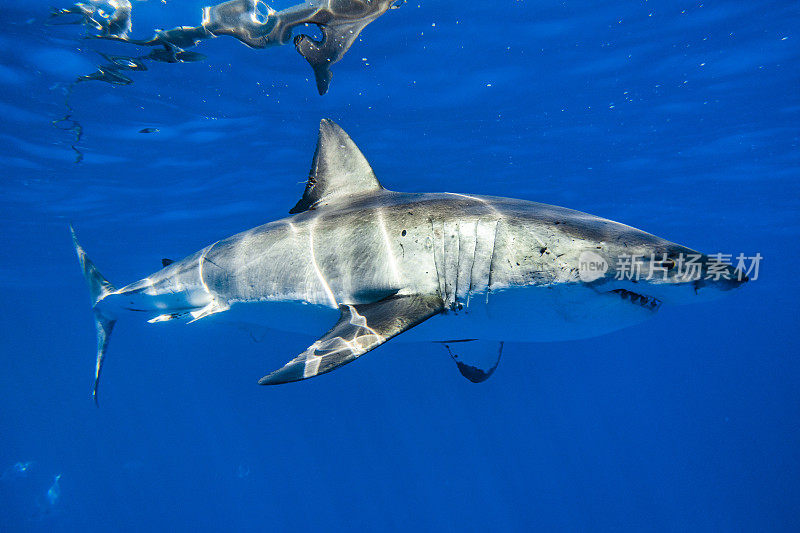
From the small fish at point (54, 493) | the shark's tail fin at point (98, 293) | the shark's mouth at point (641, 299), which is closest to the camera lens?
the shark's mouth at point (641, 299)

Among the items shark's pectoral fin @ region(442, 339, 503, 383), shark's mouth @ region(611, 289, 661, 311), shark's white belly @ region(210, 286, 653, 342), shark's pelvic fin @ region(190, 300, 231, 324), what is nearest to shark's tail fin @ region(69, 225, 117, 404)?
shark's pelvic fin @ region(190, 300, 231, 324)

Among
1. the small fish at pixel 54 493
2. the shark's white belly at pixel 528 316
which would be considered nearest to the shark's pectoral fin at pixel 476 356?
the shark's white belly at pixel 528 316

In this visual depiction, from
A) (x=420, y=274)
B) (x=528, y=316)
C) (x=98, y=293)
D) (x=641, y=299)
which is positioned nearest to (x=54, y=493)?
(x=98, y=293)

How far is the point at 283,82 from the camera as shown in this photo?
11188 millimetres

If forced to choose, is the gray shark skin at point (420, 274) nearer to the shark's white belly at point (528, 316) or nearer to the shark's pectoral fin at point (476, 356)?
the shark's white belly at point (528, 316)

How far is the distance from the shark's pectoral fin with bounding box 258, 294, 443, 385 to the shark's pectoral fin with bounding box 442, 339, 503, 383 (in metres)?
1.93

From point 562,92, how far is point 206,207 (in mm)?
15339

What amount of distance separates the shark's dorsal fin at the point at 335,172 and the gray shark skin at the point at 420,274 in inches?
0.5

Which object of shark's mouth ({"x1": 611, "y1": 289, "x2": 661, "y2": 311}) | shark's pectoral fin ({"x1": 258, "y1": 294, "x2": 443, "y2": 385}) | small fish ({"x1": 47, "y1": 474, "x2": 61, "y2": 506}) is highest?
shark's mouth ({"x1": 611, "y1": 289, "x2": 661, "y2": 311})

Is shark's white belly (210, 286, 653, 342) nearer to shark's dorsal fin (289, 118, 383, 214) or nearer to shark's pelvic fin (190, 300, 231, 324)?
shark's pelvic fin (190, 300, 231, 324)

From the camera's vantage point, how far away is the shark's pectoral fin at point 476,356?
4.85 m

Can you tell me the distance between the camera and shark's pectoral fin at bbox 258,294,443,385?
241 cm

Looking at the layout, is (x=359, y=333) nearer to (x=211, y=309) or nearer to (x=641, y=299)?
(x=641, y=299)

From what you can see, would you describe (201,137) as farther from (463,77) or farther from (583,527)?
(583,527)
